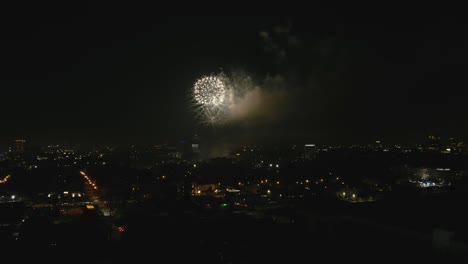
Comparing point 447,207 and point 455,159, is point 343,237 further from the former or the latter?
point 455,159

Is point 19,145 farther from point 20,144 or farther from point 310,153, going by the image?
point 310,153

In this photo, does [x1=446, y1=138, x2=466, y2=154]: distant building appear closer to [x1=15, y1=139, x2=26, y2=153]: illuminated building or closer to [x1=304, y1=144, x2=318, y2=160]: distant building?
[x1=304, y1=144, x2=318, y2=160]: distant building

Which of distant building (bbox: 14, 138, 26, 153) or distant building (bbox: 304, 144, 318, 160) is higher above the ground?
distant building (bbox: 14, 138, 26, 153)

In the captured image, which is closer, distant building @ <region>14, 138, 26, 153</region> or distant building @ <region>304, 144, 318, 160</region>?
distant building @ <region>304, 144, 318, 160</region>

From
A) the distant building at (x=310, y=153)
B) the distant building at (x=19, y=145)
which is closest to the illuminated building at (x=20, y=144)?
the distant building at (x=19, y=145)

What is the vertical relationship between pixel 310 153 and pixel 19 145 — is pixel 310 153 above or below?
below

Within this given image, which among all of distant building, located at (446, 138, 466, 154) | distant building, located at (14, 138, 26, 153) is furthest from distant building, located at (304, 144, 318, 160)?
distant building, located at (14, 138, 26, 153)

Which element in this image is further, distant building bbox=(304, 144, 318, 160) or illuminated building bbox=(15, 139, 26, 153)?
illuminated building bbox=(15, 139, 26, 153)

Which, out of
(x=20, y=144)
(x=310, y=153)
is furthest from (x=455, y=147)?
(x=20, y=144)

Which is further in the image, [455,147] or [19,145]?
[19,145]

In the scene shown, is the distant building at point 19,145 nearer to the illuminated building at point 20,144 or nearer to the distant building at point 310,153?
the illuminated building at point 20,144

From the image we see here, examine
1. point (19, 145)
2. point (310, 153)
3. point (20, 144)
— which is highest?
point (20, 144)

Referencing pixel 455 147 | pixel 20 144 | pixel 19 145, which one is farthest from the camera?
pixel 20 144
